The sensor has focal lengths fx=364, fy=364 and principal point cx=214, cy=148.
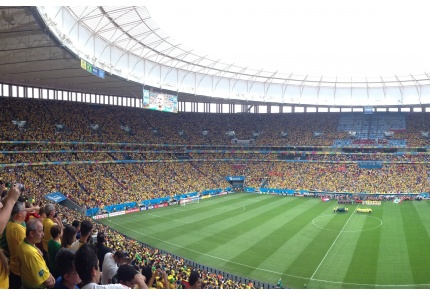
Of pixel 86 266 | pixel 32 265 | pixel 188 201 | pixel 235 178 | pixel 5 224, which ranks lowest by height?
pixel 188 201

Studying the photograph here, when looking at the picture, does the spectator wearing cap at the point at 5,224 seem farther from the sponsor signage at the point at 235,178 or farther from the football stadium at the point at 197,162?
the sponsor signage at the point at 235,178

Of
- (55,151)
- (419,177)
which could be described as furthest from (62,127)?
(419,177)

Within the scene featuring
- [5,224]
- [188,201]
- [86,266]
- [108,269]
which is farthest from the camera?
[188,201]

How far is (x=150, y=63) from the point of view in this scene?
4438 centimetres

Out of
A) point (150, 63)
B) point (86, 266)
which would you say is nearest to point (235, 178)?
point (150, 63)

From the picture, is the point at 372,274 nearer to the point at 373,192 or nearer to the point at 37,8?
the point at 37,8

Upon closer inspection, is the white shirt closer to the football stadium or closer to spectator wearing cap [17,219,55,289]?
the football stadium

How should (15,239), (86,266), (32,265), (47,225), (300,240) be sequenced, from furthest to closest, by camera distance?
1. (300,240)
2. (47,225)
3. (15,239)
4. (32,265)
5. (86,266)

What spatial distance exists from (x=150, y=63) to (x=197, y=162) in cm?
2105

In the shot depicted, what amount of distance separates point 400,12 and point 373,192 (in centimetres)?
2849

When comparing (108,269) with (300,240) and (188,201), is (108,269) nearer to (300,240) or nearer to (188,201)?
(300,240)

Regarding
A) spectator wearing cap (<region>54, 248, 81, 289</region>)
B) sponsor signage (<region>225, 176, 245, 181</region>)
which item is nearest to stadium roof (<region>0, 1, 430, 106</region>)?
sponsor signage (<region>225, 176, 245, 181</region>)

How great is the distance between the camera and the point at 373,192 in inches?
2007

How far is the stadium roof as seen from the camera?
26.3 m
